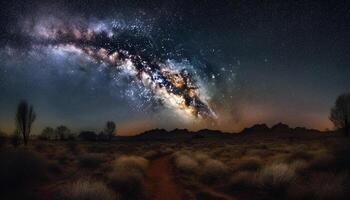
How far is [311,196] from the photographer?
→ 34.6ft

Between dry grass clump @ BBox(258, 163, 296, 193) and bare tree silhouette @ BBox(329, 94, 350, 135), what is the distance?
44.5 metres

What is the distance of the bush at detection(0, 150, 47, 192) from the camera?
47.4 ft

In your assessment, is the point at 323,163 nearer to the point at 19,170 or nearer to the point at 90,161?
the point at 19,170

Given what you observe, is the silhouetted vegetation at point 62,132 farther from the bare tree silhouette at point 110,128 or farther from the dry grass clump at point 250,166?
the dry grass clump at point 250,166

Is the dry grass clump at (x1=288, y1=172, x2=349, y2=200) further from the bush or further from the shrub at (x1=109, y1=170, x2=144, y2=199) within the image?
the bush

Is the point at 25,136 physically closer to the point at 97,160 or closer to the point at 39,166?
the point at 97,160

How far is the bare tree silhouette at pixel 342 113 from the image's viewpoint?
51.4 m

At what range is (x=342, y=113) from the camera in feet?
171

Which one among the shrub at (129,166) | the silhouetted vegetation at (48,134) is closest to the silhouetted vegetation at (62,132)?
the silhouetted vegetation at (48,134)

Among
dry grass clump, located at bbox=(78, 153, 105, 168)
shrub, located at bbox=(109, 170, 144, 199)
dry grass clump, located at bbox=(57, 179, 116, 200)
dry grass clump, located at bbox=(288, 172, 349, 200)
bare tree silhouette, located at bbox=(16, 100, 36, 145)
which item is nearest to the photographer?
dry grass clump, located at bbox=(288, 172, 349, 200)

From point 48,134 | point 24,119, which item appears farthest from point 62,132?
point 24,119

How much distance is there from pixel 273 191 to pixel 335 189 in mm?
2995

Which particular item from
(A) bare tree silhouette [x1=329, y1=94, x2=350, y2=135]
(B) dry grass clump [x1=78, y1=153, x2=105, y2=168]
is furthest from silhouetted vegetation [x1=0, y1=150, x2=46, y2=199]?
(A) bare tree silhouette [x1=329, y1=94, x2=350, y2=135]

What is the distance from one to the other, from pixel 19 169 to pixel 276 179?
42.2ft
